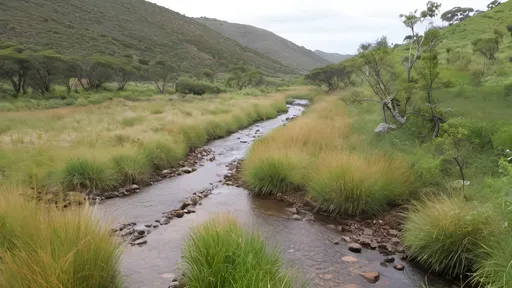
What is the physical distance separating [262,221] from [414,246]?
12.1ft

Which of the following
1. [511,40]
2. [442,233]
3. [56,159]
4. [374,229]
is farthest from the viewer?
[511,40]

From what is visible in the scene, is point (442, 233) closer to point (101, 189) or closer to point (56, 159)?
point (101, 189)

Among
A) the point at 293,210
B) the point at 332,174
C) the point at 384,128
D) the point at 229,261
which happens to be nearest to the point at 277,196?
the point at 293,210

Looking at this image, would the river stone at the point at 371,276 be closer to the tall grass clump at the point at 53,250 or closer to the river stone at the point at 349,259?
the river stone at the point at 349,259

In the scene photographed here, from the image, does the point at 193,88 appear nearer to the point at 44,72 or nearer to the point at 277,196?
the point at 44,72

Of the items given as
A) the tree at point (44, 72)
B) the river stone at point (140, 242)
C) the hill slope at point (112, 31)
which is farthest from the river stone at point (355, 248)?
the hill slope at point (112, 31)

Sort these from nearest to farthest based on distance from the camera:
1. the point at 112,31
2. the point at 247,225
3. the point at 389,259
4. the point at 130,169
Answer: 1. the point at 389,259
2. the point at 247,225
3. the point at 130,169
4. the point at 112,31

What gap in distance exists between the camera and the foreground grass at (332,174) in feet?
30.6

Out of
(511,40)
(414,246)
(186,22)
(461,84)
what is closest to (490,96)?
(461,84)

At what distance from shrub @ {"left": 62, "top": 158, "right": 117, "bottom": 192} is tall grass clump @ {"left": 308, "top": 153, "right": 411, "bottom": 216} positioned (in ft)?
21.2

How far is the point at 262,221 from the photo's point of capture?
929 cm

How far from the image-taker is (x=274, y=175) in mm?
11539

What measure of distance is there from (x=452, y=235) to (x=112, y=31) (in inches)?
3859

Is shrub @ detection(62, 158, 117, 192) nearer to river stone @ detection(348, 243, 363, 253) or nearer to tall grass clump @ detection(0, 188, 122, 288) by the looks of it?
tall grass clump @ detection(0, 188, 122, 288)
